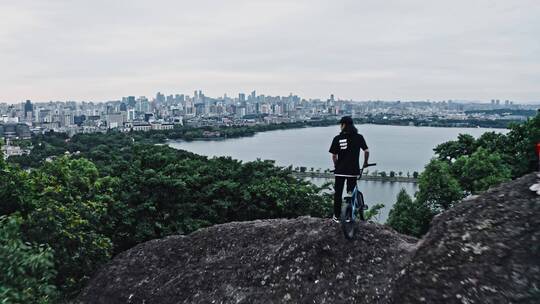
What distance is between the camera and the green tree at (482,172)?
17.1 meters

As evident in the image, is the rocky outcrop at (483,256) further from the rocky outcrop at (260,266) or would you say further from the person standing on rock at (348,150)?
the person standing on rock at (348,150)

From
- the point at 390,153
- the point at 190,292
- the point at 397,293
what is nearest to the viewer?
the point at 397,293

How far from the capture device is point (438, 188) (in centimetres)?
1881

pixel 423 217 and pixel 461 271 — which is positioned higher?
pixel 461 271

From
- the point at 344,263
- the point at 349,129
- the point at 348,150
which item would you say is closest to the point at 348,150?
the point at 348,150

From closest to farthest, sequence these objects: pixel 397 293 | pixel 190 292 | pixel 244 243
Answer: pixel 397 293 → pixel 190 292 → pixel 244 243

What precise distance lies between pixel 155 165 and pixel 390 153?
105 metres

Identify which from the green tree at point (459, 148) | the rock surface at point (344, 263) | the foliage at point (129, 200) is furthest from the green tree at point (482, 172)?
the rock surface at point (344, 263)

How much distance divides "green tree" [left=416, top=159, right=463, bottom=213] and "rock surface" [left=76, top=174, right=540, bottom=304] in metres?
11.1

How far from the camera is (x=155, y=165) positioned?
53.6 feet

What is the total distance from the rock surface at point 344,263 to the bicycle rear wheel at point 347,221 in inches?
6.2

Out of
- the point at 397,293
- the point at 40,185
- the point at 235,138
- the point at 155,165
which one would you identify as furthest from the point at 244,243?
the point at 235,138

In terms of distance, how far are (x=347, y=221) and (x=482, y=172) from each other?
12276mm

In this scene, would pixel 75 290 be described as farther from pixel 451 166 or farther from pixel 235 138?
pixel 235 138
